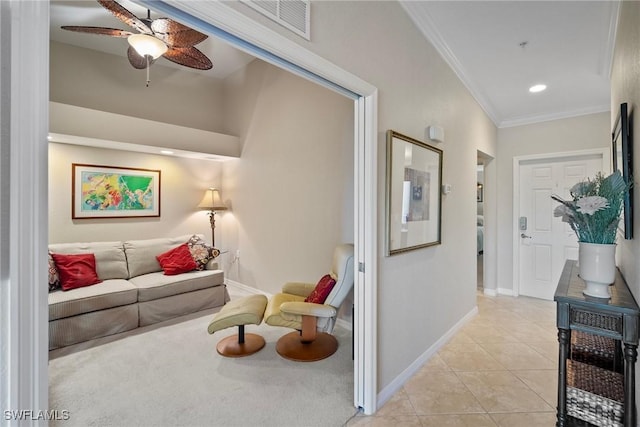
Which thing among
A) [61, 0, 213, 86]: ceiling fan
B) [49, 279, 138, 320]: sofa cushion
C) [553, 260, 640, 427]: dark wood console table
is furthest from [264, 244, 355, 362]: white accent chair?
[61, 0, 213, 86]: ceiling fan

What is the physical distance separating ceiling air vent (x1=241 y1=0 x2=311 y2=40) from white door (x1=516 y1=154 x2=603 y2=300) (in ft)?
14.0

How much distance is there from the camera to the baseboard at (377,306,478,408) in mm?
2088

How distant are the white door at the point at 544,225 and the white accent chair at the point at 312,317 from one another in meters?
3.18

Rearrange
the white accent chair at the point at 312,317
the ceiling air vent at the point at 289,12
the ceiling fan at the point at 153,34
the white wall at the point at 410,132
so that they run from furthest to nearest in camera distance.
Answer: the white accent chair at the point at 312,317 < the ceiling fan at the point at 153,34 < the white wall at the point at 410,132 < the ceiling air vent at the point at 289,12

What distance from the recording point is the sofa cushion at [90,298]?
2.72 m

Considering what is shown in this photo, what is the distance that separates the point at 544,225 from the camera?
430 centimetres

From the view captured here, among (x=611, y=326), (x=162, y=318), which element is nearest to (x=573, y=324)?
(x=611, y=326)

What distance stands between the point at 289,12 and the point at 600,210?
5.74 feet

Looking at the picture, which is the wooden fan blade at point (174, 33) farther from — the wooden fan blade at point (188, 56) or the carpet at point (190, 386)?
the carpet at point (190, 386)

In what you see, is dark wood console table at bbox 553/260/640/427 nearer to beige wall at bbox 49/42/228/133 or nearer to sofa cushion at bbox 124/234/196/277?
sofa cushion at bbox 124/234/196/277

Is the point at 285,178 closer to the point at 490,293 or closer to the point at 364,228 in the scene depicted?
the point at 364,228

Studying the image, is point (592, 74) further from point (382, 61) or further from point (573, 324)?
point (573, 324)

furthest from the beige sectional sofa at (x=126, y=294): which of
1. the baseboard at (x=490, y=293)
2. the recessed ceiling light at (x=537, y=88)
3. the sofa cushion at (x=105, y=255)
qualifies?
the recessed ceiling light at (x=537, y=88)

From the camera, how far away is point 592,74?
3072mm
